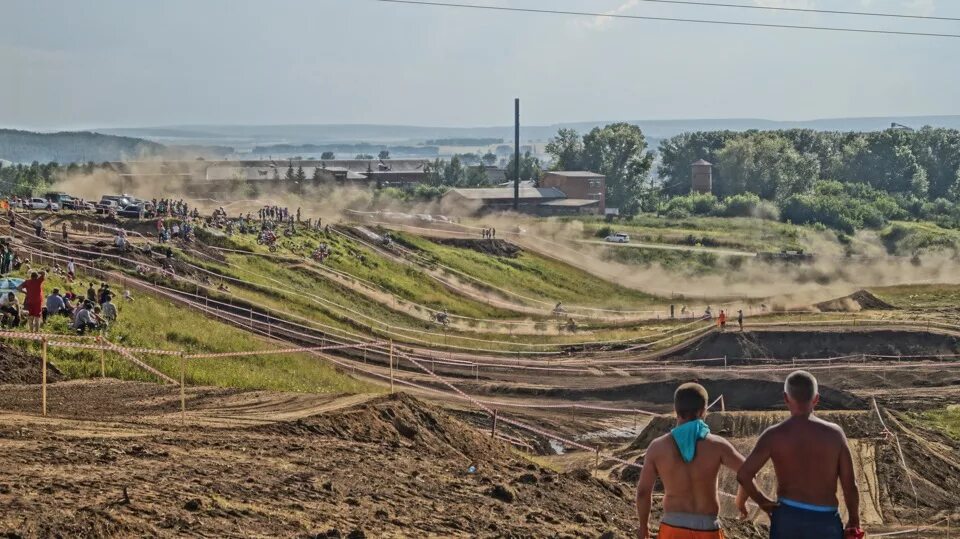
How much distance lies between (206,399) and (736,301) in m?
60.8

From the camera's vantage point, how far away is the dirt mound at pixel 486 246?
92125 mm

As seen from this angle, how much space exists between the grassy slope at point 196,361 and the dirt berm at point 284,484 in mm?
7283

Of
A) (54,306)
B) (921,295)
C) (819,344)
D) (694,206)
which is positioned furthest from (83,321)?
(694,206)

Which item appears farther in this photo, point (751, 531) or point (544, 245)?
point (544, 245)

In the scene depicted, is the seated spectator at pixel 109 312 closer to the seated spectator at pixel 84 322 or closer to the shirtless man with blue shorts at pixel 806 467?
the seated spectator at pixel 84 322

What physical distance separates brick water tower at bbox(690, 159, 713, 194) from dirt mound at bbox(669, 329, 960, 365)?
125 m

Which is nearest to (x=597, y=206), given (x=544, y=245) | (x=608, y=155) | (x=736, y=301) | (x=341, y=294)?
(x=608, y=155)

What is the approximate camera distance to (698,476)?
9719 millimetres

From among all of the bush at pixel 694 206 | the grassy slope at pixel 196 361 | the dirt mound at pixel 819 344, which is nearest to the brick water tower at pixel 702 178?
the bush at pixel 694 206

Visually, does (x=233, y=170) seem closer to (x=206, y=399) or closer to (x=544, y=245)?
(x=544, y=245)

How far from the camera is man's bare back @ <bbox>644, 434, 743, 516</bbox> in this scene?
31.8ft

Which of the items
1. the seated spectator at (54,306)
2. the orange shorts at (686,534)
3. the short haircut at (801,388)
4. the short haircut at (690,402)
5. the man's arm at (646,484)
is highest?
the short haircut at (801,388)

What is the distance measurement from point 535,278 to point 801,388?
77747 millimetres

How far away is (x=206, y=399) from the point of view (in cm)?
2650
